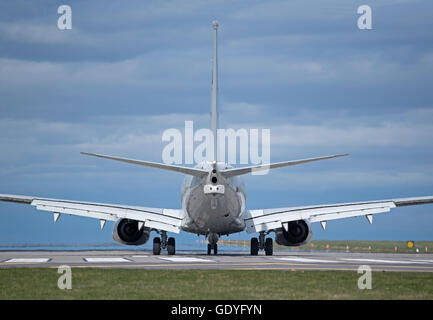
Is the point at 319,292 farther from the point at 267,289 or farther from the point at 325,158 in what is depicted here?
the point at 325,158

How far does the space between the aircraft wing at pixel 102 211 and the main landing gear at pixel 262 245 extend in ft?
16.5

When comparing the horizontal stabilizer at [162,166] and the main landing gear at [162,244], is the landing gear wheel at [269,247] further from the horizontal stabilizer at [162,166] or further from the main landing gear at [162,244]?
the horizontal stabilizer at [162,166]

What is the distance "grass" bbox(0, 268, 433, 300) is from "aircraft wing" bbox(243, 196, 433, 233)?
16.9 metres

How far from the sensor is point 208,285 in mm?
18828

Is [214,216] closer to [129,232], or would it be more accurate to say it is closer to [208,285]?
[129,232]

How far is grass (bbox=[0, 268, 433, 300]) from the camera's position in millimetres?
16547

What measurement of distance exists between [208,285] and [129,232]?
23.4 m

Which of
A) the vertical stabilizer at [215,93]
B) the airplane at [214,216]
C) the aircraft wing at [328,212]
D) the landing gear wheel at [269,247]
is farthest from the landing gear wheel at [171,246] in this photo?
the vertical stabilizer at [215,93]

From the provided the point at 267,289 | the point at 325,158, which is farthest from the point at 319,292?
the point at 325,158

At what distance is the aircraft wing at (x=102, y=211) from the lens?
40.1 m

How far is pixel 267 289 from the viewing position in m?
18.0

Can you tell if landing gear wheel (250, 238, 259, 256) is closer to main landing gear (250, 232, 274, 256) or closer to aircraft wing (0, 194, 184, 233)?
main landing gear (250, 232, 274, 256)
